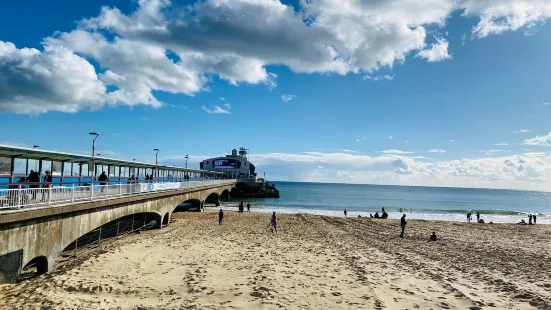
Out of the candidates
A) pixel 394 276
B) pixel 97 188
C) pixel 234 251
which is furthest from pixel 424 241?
pixel 97 188

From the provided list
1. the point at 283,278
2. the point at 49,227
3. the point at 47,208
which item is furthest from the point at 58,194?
the point at 283,278

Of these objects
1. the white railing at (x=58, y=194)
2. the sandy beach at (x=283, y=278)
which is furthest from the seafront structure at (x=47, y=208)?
the sandy beach at (x=283, y=278)

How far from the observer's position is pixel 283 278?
1234 cm

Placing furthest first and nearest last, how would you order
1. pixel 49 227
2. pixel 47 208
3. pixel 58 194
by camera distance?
pixel 58 194
pixel 49 227
pixel 47 208

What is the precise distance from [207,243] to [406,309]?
12.6 m

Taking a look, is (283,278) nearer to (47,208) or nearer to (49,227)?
(49,227)

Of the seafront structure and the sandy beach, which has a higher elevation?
the seafront structure

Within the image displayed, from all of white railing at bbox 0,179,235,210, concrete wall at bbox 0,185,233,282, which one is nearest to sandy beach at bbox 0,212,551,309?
concrete wall at bbox 0,185,233,282

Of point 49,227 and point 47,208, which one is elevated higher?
point 47,208

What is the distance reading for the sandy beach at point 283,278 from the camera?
9898 mm

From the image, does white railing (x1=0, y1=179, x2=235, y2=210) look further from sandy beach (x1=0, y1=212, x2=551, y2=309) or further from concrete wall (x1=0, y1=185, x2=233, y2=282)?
sandy beach (x1=0, y1=212, x2=551, y2=309)

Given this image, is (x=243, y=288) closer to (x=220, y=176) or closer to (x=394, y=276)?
(x=394, y=276)

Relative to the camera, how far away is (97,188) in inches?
672

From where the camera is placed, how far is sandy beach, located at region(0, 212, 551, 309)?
990 centimetres
